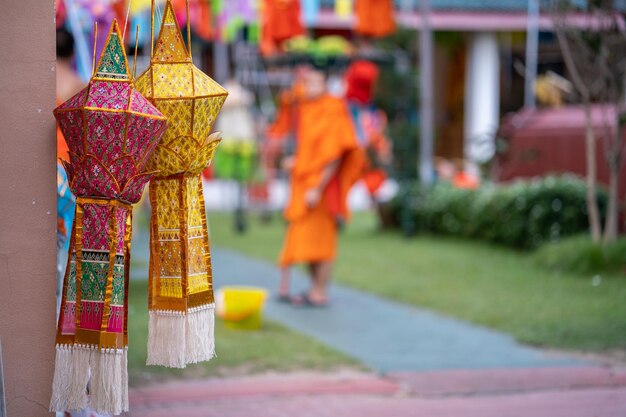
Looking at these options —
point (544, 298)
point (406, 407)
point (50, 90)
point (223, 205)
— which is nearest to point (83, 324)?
point (50, 90)

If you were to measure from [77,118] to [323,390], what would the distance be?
8.99 ft

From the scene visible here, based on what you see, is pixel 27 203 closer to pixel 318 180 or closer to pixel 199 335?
pixel 199 335

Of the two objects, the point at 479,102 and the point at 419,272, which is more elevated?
the point at 479,102

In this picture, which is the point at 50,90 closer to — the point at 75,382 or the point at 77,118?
the point at 77,118

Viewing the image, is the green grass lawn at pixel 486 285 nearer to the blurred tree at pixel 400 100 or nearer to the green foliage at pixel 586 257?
the green foliage at pixel 586 257

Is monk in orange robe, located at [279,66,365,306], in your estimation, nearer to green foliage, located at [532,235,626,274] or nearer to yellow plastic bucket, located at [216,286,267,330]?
yellow plastic bucket, located at [216,286,267,330]

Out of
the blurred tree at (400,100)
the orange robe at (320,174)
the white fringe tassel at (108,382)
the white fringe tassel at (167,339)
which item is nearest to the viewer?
the white fringe tassel at (108,382)

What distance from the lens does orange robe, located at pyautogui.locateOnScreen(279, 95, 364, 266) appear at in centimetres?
809

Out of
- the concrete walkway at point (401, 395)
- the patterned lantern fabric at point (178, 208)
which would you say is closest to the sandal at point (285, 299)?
the concrete walkway at point (401, 395)

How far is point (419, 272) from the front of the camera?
400 inches

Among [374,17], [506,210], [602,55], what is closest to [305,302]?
[602,55]

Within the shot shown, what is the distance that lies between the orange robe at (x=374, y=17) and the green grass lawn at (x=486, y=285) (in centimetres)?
242

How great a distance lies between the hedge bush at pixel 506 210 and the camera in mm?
10586

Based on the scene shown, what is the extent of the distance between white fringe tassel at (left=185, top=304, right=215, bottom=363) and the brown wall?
46 cm
